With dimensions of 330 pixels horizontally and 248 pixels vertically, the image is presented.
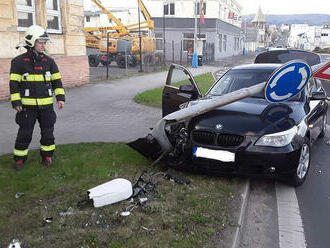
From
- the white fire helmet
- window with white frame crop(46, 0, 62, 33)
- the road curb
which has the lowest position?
the road curb

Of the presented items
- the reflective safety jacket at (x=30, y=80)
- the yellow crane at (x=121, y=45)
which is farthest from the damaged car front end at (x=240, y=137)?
the yellow crane at (x=121, y=45)

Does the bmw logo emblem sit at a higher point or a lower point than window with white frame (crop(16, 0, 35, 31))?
lower

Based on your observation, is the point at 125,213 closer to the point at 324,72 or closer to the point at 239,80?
the point at 239,80

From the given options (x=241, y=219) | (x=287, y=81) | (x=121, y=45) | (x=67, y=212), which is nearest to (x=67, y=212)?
(x=67, y=212)

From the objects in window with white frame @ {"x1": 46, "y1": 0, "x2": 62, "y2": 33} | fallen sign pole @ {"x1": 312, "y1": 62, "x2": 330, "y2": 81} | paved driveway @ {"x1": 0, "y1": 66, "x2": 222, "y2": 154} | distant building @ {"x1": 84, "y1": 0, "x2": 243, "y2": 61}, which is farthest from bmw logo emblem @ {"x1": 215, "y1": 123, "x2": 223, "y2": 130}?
distant building @ {"x1": 84, "y1": 0, "x2": 243, "y2": 61}

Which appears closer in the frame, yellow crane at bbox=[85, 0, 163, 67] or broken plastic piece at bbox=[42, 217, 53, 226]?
broken plastic piece at bbox=[42, 217, 53, 226]

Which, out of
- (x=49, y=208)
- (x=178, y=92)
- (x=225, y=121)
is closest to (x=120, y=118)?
(x=178, y=92)

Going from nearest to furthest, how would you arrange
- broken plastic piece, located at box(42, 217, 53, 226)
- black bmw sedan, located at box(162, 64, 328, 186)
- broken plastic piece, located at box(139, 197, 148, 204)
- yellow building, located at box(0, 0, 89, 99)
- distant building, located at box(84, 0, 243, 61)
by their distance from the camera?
broken plastic piece, located at box(42, 217, 53, 226) < broken plastic piece, located at box(139, 197, 148, 204) < black bmw sedan, located at box(162, 64, 328, 186) < yellow building, located at box(0, 0, 89, 99) < distant building, located at box(84, 0, 243, 61)

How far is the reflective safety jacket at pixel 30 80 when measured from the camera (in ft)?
15.6

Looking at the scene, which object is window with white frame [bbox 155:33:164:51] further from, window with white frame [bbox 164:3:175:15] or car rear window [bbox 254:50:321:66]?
car rear window [bbox 254:50:321:66]

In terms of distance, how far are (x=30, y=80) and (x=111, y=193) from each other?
6.77ft

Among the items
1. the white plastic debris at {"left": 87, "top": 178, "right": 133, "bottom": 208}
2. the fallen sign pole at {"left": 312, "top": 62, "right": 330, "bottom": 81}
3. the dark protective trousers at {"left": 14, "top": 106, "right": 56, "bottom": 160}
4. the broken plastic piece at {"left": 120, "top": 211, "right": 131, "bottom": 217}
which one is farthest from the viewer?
the fallen sign pole at {"left": 312, "top": 62, "right": 330, "bottom": 81}

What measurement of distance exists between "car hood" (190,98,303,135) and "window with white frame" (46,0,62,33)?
9.72m

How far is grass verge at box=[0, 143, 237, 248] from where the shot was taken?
3236 millimetres
